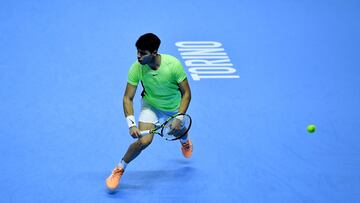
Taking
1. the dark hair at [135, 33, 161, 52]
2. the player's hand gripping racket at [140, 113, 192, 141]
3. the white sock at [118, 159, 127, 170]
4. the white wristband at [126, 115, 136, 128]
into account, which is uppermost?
the dark hair at [135, 33, 161, 52]

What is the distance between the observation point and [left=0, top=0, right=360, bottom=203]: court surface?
4.79 meters

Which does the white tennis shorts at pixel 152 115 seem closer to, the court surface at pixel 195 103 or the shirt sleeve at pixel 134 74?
the shirt sleeve at pixel 134 74

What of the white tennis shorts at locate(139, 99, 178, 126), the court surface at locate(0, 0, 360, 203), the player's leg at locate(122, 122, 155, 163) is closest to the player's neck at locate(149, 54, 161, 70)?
the white tennis shorts at locate(139, 99, 178, 126)

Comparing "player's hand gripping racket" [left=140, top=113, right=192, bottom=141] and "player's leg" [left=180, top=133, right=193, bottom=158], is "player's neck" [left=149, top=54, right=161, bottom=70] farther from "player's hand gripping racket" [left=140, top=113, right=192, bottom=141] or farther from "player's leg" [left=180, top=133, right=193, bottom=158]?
"player's leg" [left=180, top=133, right=193, bottom=158]

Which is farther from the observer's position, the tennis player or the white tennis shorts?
the white tennis shorts

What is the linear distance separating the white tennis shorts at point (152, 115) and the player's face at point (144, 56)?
0.64m

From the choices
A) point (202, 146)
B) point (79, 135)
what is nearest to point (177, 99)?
point (202, 146)

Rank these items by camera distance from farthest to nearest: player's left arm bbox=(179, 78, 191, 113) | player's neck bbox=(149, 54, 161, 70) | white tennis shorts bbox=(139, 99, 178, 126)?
white tennis shorts bbox=(139, 99, 178, 126) < player's left arm bbox=(179, 78, 191, 113) < player's neck bbox=(149, 54, 161, 70)

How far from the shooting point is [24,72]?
654 cm

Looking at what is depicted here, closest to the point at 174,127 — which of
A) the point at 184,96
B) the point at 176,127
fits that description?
the point at 176,127

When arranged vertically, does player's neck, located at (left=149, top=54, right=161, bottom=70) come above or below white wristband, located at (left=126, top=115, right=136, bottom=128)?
above

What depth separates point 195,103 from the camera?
20.1 ft

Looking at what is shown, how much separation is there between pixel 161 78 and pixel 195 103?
1.86m

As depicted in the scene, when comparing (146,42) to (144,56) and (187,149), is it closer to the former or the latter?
(144,56)
